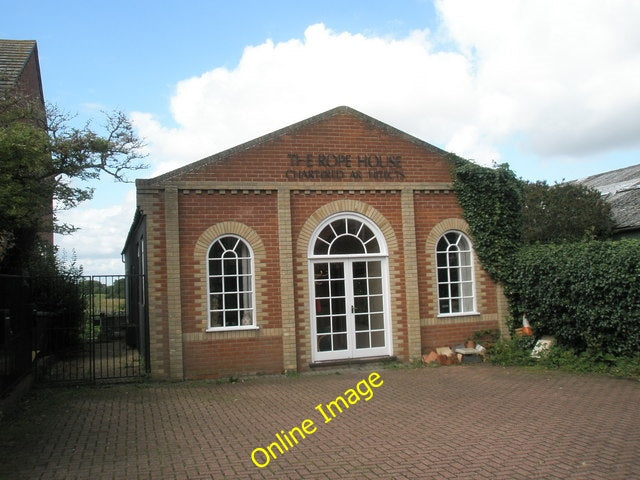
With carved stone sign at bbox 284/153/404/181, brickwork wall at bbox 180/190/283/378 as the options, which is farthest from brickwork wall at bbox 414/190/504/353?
brickwork wall at bbox 180/190/283/378

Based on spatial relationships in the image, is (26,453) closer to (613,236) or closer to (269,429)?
(269,429)

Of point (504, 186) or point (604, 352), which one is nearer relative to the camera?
point (604, 352)

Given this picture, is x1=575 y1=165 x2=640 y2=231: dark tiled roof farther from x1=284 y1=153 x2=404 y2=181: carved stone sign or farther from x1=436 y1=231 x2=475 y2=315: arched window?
x1=284 y1=153 x2=404 y2=181: carved stone sign

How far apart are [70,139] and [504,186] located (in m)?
9.03

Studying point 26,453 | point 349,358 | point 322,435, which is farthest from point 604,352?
point 26,453

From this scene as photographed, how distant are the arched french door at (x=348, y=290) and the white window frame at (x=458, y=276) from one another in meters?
1.35

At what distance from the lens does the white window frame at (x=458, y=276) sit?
1296 cm

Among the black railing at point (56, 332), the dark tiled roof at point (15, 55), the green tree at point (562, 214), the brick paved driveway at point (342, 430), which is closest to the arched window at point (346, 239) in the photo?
the brick paved driveway at point (342, 430)

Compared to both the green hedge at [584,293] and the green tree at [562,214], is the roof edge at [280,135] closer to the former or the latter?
the green hedge at [584,293]

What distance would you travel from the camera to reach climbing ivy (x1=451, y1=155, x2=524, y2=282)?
510 inches

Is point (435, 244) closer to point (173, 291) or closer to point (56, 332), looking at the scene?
point (173, 291)

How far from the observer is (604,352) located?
11062 millimetres

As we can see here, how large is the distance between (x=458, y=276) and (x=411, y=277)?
1334 millimetres

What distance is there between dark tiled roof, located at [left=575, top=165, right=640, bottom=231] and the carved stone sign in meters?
8.88
